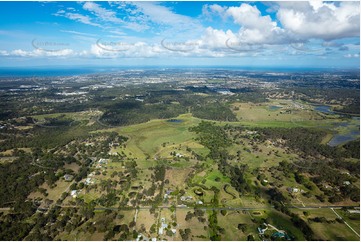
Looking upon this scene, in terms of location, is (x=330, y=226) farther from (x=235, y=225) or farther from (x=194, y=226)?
(x=194, y=226)

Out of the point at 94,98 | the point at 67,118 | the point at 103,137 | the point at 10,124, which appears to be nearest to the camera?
the point at 103,137

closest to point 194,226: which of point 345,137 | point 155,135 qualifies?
point 155,135

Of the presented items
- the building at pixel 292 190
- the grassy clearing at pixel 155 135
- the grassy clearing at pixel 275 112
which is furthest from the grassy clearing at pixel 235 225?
the grassy clearing at pixel 275 112

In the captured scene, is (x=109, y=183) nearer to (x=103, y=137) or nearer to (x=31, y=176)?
(x=31, y=176)

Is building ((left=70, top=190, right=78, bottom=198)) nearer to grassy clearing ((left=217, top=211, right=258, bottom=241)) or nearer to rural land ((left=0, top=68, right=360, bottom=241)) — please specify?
rural land ((left=0, top=68, right=360, bottom=241))

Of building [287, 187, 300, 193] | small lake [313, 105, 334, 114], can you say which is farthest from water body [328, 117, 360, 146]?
building [287, 187, 300, 193]

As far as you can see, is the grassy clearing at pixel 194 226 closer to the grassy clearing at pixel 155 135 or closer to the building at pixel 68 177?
the building at pixel 68 177

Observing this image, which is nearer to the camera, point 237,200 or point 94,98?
point 237,200

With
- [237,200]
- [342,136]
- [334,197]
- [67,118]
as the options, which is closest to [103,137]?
[67,118]
